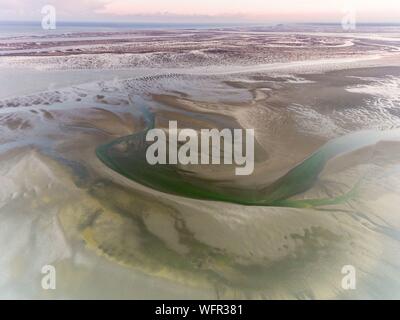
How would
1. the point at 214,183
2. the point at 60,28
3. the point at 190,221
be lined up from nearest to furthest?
the point at 190,221 → the point at 214,183 → the point at 60,28

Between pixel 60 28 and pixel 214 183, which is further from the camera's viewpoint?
pixel 60 28

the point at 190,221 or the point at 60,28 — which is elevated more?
the point at 60,28

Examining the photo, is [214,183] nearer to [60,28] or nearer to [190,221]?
[190,221]

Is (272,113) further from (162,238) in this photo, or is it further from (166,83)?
(162,238)

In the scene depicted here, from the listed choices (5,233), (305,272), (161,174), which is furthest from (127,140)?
(305,272)

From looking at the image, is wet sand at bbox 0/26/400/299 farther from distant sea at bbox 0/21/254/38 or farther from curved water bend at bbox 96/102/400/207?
distant sea at bbox 0/21/254/38

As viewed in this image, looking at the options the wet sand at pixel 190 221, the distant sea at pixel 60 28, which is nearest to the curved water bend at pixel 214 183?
the wet sand at pixel 190 221

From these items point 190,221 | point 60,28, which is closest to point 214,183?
point 190,221

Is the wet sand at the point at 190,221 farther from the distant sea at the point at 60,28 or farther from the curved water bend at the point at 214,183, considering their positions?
the distant sea at the point at 60,28
